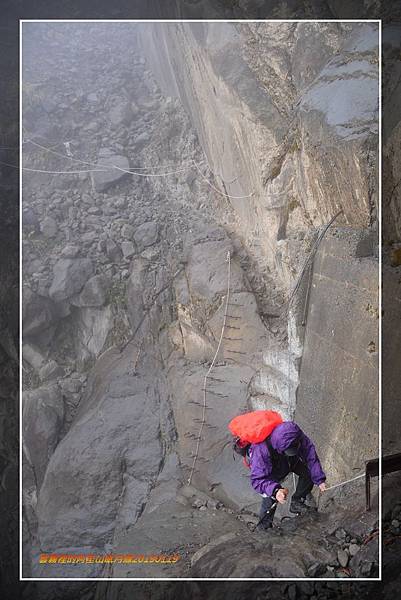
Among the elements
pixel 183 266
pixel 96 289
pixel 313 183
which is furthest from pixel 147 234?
pixel 313 183

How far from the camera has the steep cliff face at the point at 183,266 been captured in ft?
15.7

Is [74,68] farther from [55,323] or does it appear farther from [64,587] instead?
[64,587]

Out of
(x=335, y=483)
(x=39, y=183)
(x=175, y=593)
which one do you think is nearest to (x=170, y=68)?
(x=39, y=183)

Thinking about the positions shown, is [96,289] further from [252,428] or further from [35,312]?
[252,428]

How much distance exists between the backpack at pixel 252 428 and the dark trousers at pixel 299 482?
348 mm

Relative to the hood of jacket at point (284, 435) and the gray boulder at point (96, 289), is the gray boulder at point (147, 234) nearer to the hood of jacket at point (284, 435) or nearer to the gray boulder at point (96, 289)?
the gray boulder at point (96, 289)

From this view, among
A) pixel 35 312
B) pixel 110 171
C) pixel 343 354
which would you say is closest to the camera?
pixel 343 354

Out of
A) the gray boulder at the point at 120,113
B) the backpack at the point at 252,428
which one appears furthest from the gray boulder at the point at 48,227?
the backpack at the point at 252,428

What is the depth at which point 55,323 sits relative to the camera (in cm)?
852

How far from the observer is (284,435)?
3.94 metres

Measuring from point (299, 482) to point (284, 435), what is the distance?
0.79 metres

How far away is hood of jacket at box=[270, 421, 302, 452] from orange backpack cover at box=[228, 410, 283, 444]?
43 mm

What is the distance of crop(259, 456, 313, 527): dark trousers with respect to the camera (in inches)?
167

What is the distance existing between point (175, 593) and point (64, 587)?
6.85 feet
